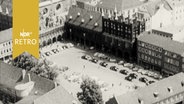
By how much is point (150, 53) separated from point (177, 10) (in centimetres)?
3814

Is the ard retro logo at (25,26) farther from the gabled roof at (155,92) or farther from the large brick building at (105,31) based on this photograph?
the gabled roof at (155,92)

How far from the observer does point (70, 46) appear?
15725cm

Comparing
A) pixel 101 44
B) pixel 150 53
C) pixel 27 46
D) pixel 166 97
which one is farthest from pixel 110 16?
pixel 166 97

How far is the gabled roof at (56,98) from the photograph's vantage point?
100100mm

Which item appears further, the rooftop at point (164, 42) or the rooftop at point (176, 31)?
the rooftop at point (176, 31)

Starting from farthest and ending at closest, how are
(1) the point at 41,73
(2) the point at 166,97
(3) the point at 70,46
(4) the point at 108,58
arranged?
(3) the point at 70,46 < (4) the point at 108,58 < (1) the point at 41,73 < (2) the point at 166,97

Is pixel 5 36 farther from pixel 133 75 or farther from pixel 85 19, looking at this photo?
pixel 133 75

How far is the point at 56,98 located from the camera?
101 m

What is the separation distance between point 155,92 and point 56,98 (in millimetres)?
22782

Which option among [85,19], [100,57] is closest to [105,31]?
[100,57]

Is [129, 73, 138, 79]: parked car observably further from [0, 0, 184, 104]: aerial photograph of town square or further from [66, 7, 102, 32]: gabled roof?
[66, 7, 102, 32]: gabled roof

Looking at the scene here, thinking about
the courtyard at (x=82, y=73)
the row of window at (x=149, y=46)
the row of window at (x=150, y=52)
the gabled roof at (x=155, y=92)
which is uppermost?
the row of window at (x=149, y=46)

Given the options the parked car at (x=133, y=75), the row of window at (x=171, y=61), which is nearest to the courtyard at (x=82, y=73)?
the parked car at (x=133, y=75)

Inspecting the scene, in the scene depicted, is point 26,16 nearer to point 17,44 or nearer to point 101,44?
point 17,44
